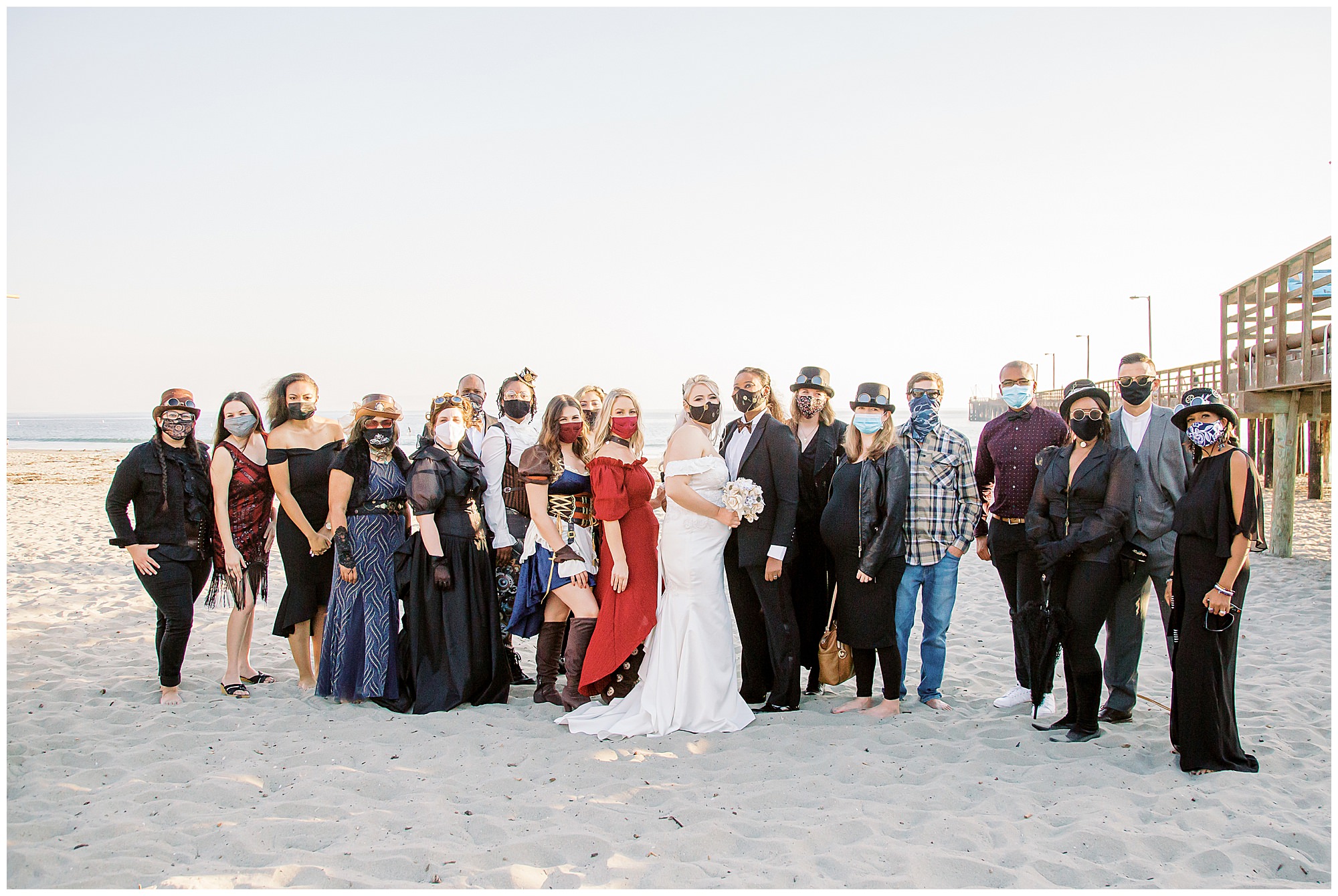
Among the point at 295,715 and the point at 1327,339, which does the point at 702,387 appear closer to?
the point at 295,715

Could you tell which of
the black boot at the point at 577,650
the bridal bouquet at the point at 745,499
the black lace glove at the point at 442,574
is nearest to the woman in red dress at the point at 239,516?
the black lace glove at the point at 442,574

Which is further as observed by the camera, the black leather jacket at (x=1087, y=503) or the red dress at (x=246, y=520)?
the red dress at (x=246, y=520)

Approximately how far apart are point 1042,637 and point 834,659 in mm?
1196

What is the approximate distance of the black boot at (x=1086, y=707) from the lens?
14.6 feet

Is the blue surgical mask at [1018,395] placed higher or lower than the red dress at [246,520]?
higher

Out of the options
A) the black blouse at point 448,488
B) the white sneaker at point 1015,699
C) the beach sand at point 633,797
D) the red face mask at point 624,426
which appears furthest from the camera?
the white sneaker at point 1015,699

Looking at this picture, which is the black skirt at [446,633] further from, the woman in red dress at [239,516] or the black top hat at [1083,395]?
the black top hat at [1083,395]

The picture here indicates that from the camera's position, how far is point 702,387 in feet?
15.6

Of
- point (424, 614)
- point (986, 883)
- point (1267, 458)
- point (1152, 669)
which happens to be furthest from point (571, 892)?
point (1267, 458)

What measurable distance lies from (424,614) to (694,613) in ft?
5.39


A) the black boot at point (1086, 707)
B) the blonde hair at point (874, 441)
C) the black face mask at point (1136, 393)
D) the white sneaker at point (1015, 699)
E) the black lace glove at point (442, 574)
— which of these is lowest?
the white sneaker at point (1015, 699)

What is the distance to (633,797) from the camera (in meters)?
3.79

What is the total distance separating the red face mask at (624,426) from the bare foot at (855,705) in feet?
6.64

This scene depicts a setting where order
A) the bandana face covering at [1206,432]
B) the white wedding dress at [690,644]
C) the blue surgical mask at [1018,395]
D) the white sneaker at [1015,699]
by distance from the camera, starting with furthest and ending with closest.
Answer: the blue surgical mask at [1018,395], the white sneaker at [1015,699], the white wedding dress at [690,644], the bandana face covering at [1206,432]
